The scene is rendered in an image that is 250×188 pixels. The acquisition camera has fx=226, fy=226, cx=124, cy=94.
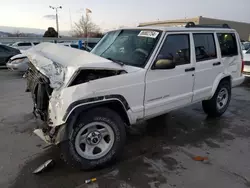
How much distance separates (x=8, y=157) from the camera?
3.46m

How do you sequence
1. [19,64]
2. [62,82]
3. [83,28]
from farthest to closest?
1. [83,28]
2. [19,64]
3. [62,82]

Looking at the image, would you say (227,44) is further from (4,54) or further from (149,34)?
(4,54)

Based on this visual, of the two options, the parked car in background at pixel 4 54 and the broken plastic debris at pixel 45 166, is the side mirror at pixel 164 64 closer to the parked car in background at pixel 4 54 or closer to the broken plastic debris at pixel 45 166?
the broken plastic debris at pixel 45 166

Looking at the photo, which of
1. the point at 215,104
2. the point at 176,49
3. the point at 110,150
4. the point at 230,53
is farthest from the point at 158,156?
the point at 230,53

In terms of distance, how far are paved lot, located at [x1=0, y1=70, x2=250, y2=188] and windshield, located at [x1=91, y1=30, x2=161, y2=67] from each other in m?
1.49

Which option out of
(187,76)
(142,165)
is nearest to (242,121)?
(187,76)

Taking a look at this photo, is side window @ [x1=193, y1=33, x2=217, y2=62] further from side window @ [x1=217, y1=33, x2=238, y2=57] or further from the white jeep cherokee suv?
side window @ [x1=217, y1=33, x2=238, y2=57]

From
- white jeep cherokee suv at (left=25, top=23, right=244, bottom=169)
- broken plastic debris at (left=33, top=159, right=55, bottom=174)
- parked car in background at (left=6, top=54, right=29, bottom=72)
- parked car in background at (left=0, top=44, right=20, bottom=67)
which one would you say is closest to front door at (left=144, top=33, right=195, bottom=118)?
white jeep cherokee suv at (left=25, top=23, right=244, bottom=169)

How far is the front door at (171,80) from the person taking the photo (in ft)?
11.6

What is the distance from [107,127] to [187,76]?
6.07 ft

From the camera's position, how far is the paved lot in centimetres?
291

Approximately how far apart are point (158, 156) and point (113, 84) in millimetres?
1398

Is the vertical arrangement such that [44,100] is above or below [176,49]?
below

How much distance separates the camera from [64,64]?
2928 millimetres
